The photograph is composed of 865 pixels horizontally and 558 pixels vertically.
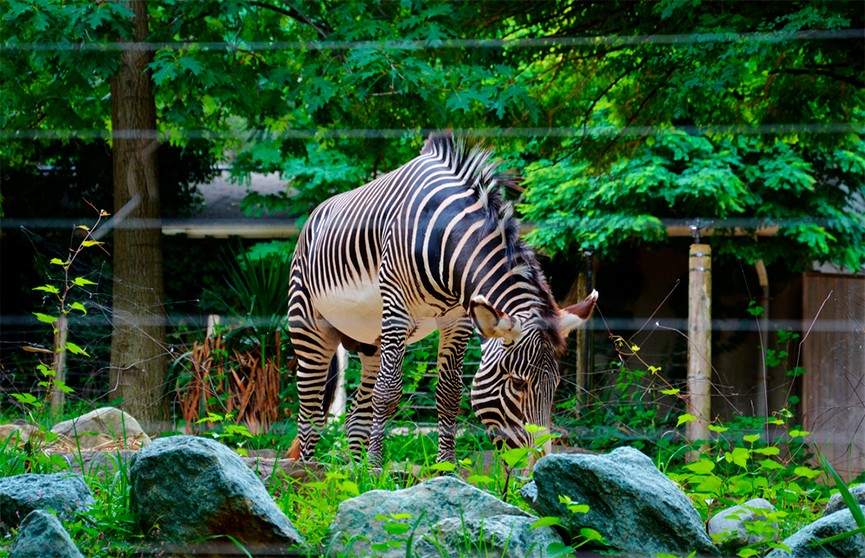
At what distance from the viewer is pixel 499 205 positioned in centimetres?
312

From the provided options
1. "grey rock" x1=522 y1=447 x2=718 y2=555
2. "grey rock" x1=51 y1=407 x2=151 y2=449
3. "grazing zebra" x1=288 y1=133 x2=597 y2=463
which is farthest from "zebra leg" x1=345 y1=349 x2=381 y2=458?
"grey rock" x1=522 y1=447 x2=718 y2=555

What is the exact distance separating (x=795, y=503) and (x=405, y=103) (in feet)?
7.14

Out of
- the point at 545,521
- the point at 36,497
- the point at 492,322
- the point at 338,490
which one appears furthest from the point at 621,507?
the point at 36,497

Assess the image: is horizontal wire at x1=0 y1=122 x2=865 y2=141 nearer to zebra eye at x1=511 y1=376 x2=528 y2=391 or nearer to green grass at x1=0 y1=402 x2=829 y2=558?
zebra eye at x1=511 y1=376 x2=528 y2=391

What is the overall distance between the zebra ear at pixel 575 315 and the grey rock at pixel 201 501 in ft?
3.62

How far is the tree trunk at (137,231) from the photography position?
4.37 m

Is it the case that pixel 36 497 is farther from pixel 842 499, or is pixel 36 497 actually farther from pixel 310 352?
pixel 842 499

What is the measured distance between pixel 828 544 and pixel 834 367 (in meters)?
2.62

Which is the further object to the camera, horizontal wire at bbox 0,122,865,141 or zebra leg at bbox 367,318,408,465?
horizontal wire at bbox 0,122,865,141

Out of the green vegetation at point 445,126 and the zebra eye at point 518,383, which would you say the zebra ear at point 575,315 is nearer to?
the zebra eye at point 518,383

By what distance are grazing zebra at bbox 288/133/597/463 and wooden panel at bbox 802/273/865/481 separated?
1.65 m

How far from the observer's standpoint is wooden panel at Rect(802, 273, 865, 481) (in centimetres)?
410

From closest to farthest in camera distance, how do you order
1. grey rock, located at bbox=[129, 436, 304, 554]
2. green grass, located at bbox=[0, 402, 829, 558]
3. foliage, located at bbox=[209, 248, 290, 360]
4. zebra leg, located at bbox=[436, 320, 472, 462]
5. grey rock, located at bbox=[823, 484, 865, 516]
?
1. grey rock, located at bbox=[129, 436, 304, 554]
2. green grass, located at bbox=[0, 402, 829, 558]
3. grey rock, located at bbox=[823, 484, 865, 516]
4. zebra leg, located at bbox=[436, 320, 472, 462]
5. foliage, located at bbox=[209, 248, 290, 360]

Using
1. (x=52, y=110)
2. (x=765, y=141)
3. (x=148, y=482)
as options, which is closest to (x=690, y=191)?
(x=765, y=141)
